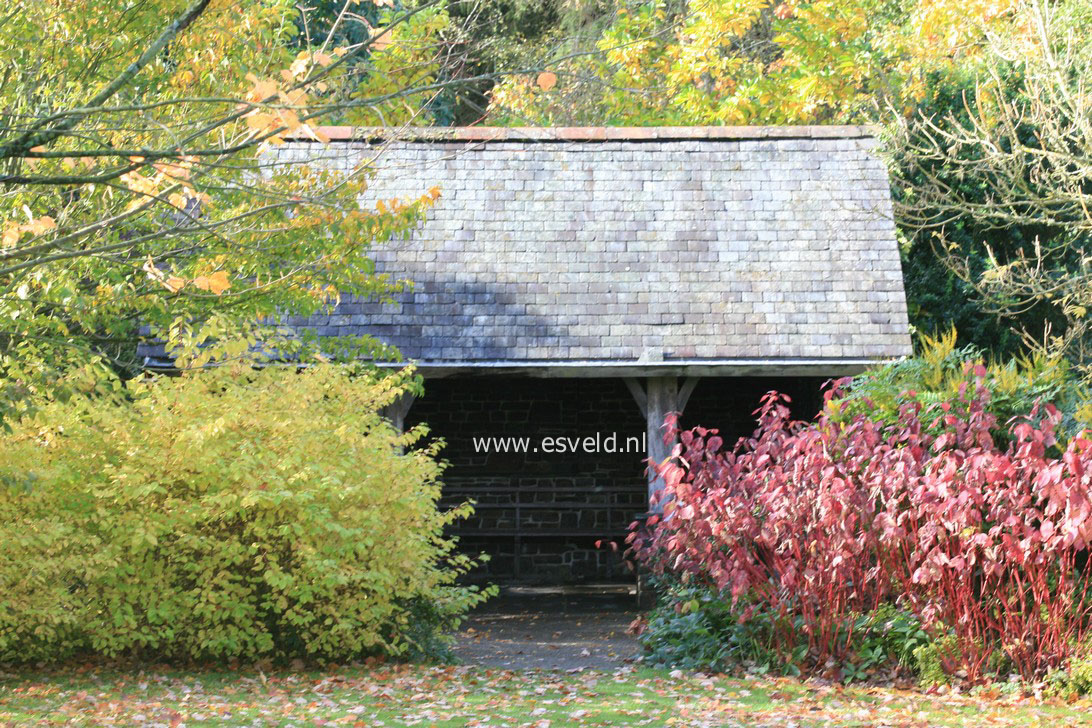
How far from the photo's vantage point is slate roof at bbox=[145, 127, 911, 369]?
11.2 meters

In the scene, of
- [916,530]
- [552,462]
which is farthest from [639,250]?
[916,530]

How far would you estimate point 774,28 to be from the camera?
830 inches

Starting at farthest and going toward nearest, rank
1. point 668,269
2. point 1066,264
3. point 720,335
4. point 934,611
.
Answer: point 1066,264 < point 668,269 < point 720,335 < point 934,611

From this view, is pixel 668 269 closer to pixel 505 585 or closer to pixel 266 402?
pixel 505 585

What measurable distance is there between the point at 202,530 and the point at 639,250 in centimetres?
595

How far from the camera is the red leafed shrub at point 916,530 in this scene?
22.0ft

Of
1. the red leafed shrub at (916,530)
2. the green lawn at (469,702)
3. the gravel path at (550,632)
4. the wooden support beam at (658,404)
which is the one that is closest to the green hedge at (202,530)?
the green lawn at (469,702)

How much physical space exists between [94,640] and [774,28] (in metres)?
17.0

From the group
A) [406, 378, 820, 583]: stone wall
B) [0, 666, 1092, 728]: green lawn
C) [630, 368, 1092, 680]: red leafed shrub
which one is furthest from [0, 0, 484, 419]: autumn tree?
[406, 378, 820, 583]: stone wall

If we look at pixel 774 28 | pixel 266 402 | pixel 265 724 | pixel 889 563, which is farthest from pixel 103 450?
pixel 774 28

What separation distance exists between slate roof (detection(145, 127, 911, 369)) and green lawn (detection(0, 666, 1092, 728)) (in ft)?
14.1

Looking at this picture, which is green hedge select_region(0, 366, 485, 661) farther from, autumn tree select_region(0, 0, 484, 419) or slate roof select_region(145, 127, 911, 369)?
slate roof select_region(145, 127, 911, 369)

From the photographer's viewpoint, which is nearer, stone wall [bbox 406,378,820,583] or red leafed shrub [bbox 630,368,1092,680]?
red leafed shrub [bbox 630,368,1092,680]

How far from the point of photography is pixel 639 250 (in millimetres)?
12250
